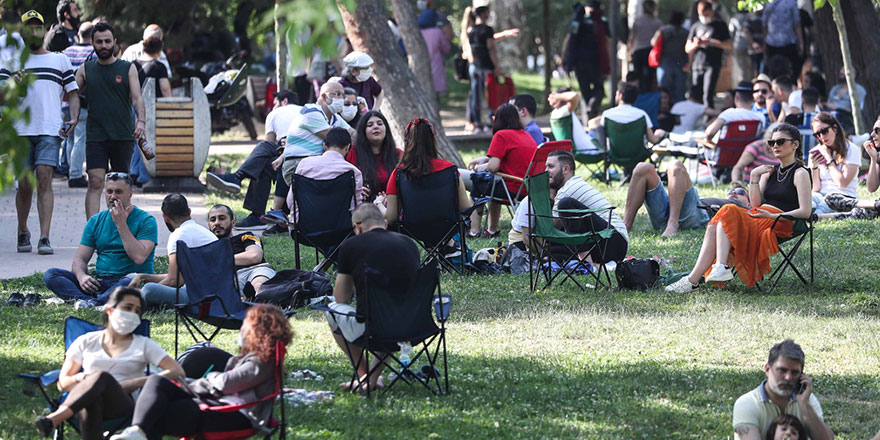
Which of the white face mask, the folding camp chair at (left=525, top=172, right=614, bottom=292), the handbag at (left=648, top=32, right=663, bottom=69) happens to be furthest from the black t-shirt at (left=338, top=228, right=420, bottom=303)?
the handbag at (left=648, top=32, right=663, bottom=69)

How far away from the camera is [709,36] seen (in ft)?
59.9

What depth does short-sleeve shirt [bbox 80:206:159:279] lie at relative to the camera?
7977mm

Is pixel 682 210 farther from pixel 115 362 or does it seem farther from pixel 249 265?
pixel 115 362

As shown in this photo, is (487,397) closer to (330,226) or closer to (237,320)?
(237,320)

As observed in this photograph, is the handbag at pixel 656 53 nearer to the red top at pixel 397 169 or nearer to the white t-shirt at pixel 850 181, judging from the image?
the white t-shirt at pixel 850 181

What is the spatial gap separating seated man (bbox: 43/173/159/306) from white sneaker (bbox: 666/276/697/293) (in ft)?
→ 11.9

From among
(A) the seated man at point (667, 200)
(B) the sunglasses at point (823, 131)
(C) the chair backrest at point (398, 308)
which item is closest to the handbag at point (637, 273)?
(A) the seated man at point (667, 200)

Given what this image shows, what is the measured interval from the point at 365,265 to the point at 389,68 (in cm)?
923

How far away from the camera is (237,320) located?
6.55 meters

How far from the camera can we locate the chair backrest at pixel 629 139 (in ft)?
44.1

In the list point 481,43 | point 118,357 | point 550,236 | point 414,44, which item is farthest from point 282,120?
point 481,43

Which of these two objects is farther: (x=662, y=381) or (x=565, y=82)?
(x=565, y=82)

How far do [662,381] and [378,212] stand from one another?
176 cm

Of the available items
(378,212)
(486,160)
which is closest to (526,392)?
(378,212)
